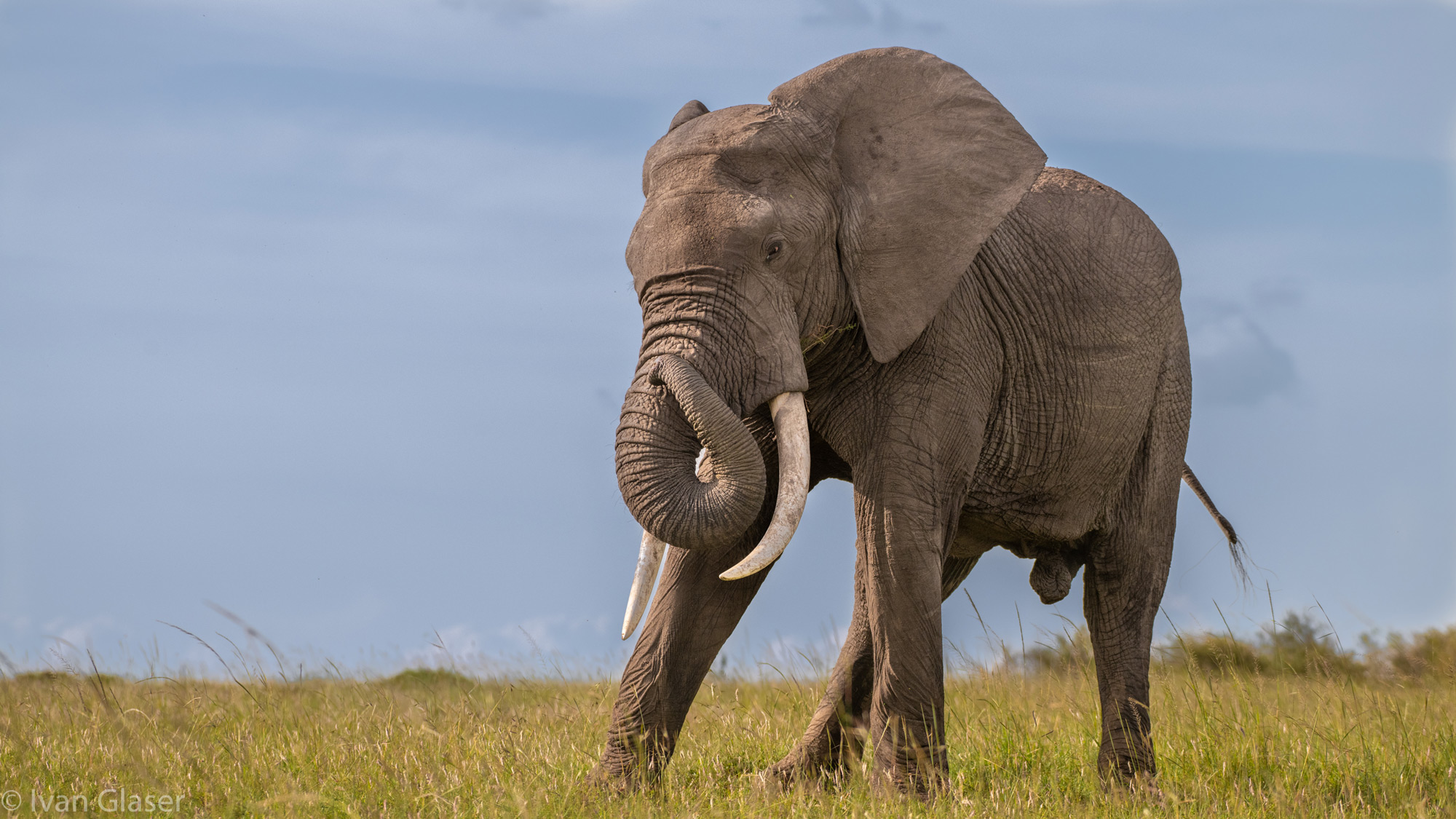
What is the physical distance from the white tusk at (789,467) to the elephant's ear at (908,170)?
52 cm

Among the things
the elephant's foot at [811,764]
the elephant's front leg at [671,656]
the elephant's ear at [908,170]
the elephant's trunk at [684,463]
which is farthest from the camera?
the elephant's foot at [811,764]

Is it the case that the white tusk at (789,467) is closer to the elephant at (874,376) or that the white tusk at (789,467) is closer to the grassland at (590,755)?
the elephant at (874,376)

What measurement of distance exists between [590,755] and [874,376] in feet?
8.41

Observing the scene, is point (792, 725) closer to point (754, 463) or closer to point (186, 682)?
point (754, 463)

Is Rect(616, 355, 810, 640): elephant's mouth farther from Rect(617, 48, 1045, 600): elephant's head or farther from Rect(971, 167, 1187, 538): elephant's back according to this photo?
Rect(971, 167, 1187, 538): elephant's back

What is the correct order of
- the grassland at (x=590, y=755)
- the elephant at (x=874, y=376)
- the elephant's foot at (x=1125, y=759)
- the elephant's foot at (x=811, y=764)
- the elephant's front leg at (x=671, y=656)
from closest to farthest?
the elephant at (x=874, y=376) → the grassland at (x=590, y=755) → the elephant's front leg at (x=671, y=656) → the elephant's foot at (x=811, y=764) → the elephant's foot at (x=1125, y=759)

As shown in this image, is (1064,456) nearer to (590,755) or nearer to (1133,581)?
(1133,581)

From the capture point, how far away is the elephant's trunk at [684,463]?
5398mm

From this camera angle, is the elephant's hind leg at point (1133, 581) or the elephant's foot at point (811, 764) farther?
the elephant's hind leg at point (1133, 581)

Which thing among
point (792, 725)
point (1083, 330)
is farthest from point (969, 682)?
point (1083, 330)

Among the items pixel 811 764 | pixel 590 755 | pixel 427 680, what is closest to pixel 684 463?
pixel 811 764

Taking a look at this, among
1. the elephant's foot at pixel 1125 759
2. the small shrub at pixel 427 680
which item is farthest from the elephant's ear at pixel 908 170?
the small shrub at pixel 427 680

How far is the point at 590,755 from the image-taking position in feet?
23.3

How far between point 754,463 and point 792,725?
352 cm
